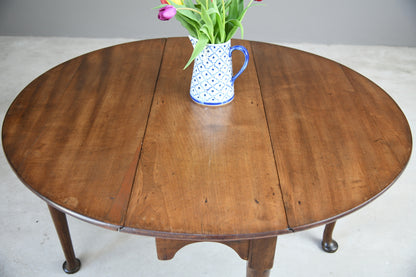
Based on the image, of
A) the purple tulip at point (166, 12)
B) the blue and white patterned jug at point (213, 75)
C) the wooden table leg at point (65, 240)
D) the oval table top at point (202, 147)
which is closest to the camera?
the oval table top at point (202, 147)

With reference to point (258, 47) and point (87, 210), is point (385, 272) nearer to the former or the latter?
point (258, 47)

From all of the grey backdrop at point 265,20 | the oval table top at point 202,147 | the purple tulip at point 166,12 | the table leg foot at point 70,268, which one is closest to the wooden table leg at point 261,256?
the oval table top at point 202,147

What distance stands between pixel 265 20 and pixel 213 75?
2341mm

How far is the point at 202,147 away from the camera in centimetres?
110

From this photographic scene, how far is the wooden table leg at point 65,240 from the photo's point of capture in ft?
4.31

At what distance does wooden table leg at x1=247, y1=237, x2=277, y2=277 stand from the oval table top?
0.49 feet

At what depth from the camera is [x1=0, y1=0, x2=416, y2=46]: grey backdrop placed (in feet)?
10.8

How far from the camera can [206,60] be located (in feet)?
3.92

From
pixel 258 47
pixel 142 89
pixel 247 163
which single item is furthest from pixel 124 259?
pixel 258 47

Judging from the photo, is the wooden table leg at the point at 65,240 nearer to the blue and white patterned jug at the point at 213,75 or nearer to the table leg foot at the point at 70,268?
the table leg foot at the point at 70,268

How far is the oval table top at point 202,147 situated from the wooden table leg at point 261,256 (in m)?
0.15

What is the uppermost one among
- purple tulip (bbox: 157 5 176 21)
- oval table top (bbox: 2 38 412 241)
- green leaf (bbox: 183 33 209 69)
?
purple tulip (bbox: 157 5 176 21)

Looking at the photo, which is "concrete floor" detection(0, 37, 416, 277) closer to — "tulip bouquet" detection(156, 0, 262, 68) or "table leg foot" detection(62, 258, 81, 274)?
"table leg foot" detection(62, 258, 81, 274)

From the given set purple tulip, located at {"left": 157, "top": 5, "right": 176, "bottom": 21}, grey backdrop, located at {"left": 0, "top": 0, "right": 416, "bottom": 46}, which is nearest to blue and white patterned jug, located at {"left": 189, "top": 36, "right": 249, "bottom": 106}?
purple tulip, located at {"left": 157, "top": 5, "right": 176, "bottom": 21}
